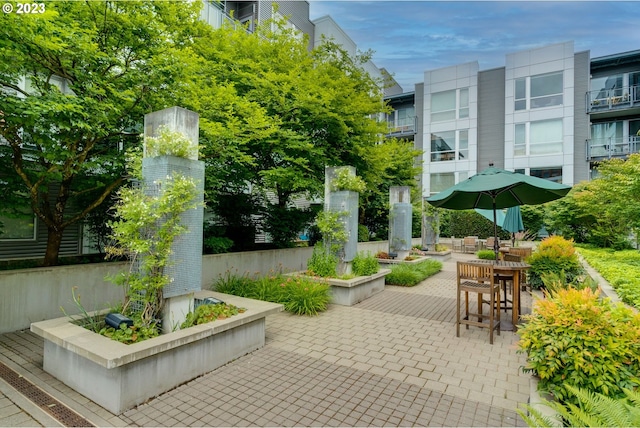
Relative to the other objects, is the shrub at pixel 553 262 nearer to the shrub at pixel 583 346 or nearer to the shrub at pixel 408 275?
the shrub at pixel 408 275

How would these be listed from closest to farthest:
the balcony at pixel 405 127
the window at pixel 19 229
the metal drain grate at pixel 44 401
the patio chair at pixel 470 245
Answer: the metal drain grate at pixel 44 401 < the window at pixel 19 229 < the patio chair at pixel 470 245 < the balcony at pixel 405 127

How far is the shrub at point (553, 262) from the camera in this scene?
8.16m

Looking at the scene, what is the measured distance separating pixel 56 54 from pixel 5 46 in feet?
2.26

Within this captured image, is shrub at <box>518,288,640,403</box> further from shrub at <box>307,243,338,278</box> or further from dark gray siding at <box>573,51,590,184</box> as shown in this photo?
dark gray siding at <box>573,51,590,184</box>

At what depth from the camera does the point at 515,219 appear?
11.5 m

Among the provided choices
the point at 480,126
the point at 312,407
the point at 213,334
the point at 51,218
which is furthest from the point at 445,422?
the point at 480,126

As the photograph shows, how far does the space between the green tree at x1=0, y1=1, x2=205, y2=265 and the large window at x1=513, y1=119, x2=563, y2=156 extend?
23.8 meters

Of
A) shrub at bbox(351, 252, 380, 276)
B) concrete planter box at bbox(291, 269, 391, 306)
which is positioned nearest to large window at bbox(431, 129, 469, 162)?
shrub at bbox(351, 252, 380, 276)

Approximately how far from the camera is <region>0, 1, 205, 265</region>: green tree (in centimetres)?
475

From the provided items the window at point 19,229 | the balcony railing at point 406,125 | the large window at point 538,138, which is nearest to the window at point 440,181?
the balcony railing at point 406,125

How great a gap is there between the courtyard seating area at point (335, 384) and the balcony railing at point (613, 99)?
78.2 feet

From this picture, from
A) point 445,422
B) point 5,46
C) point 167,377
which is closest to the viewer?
point 445,422

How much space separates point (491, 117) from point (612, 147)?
300 inches

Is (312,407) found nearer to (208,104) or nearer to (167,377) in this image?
(167,377)
